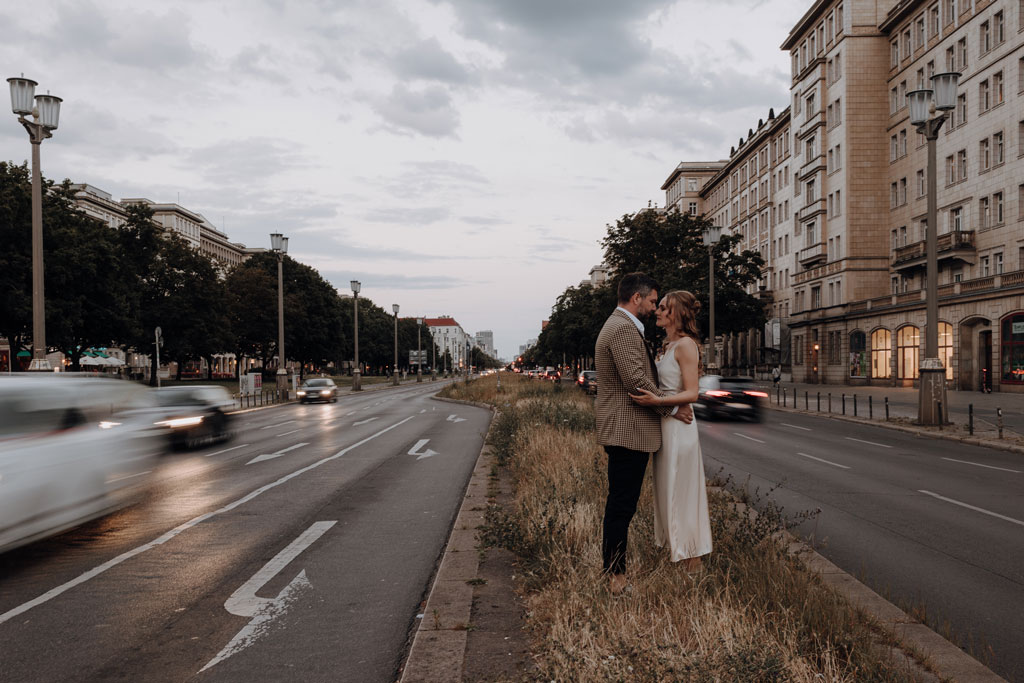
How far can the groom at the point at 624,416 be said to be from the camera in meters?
4.67

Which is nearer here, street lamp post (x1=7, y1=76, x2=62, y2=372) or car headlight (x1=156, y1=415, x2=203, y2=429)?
car headlight (x1=156, y1=415, x2=203, y2=429)

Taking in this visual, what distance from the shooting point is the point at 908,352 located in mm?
45906

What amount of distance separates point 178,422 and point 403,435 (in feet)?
18.8

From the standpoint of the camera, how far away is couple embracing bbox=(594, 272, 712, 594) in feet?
15.4

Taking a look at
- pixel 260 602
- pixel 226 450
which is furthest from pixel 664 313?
pixel 226 450

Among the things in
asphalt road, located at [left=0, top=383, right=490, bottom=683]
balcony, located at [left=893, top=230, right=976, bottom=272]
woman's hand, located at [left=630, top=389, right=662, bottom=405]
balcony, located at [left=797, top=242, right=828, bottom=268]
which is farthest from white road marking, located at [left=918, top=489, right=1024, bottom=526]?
balcony, located at [left=797, top=242, right=828, bottom=268]

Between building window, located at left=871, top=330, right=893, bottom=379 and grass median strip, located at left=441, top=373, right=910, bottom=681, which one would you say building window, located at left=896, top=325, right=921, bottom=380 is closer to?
building window, located at left=871, top=330, right=893, bottom=379

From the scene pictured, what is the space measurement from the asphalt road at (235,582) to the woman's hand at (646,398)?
2.00 meters

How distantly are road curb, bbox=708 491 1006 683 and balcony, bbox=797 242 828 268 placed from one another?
57.2 metres

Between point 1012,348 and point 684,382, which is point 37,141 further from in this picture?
point 1012,348

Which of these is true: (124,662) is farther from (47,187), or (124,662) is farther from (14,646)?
(47,187)

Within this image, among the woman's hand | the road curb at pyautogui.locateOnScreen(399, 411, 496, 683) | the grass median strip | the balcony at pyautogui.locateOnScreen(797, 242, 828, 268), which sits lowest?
the road curb at pyautogui.locateOnScreen(399, 411, 496, 683)

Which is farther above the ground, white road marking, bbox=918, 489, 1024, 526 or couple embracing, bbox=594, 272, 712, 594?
couple embracing, bbox=594, 272, 712, 594

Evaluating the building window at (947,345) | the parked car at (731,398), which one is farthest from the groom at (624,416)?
the building window at (947,345)
